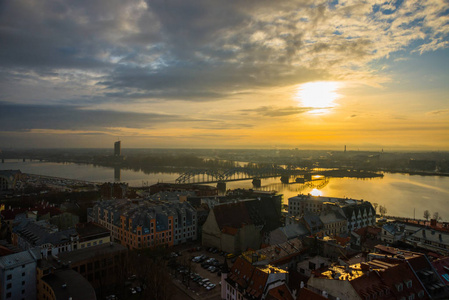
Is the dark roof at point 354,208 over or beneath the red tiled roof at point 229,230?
over

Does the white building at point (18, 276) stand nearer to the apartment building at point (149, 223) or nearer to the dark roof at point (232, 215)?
the apartment building at point (149, 223)

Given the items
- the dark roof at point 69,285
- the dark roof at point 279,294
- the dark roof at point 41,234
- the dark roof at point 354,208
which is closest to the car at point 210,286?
the dark roof at point 279,294

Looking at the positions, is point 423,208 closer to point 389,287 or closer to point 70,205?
point 389,287

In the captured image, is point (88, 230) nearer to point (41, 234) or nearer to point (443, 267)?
point (41, 234)

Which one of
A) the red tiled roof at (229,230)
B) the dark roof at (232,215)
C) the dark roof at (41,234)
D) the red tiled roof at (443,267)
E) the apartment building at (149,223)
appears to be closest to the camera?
the red tiled roof at (443,267)

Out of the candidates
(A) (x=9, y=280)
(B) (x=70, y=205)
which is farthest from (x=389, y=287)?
(B) (x=70, y=205)
